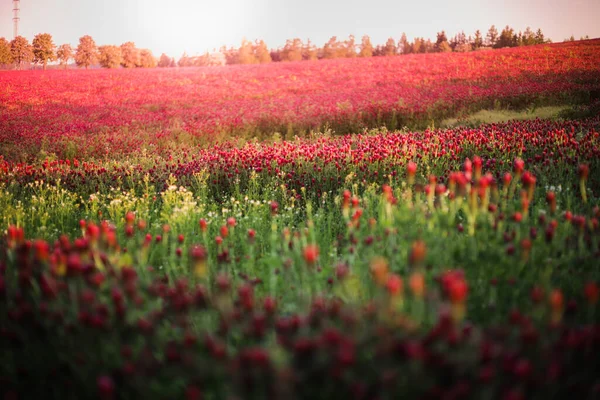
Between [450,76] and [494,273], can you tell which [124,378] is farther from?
[450,76]

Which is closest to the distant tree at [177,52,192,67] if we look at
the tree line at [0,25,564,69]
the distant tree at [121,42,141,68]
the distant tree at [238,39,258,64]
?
the tree line at [0,25,564,69]

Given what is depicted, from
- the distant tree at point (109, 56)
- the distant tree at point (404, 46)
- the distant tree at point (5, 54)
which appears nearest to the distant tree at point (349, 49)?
the distant tree at point (404, 46)

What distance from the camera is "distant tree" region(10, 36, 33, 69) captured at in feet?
56.5

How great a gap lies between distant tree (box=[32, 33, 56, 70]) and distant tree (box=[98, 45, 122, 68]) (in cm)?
2060

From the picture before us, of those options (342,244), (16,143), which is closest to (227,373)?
(342,244)

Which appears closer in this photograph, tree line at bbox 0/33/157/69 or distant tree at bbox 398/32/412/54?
tree line at bbox 0/33/157/69

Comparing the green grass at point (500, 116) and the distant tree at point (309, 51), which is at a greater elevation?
the distant tree at point (309, 51)

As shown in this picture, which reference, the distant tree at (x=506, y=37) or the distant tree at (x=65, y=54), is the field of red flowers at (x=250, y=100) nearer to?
the distant tree at (x=65, y=54)

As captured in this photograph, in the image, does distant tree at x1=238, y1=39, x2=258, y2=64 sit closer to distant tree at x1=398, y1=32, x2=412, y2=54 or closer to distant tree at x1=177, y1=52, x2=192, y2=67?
distant tree at x1=177, y1=52, x2=192, y2=67

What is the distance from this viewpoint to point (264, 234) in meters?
4.16

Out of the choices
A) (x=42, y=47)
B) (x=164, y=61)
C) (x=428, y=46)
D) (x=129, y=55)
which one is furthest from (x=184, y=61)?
(x=42, y=47)

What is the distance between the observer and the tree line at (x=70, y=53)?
1741 centimetres

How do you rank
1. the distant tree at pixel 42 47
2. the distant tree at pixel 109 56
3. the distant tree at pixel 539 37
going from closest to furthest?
the distant tree at pixel 42 47 < the distant tree at pixel 109 56 < the distant tree at pixel 539 37

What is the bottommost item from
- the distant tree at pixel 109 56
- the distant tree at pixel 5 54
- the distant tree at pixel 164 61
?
the distant tree at pixel 5 54
